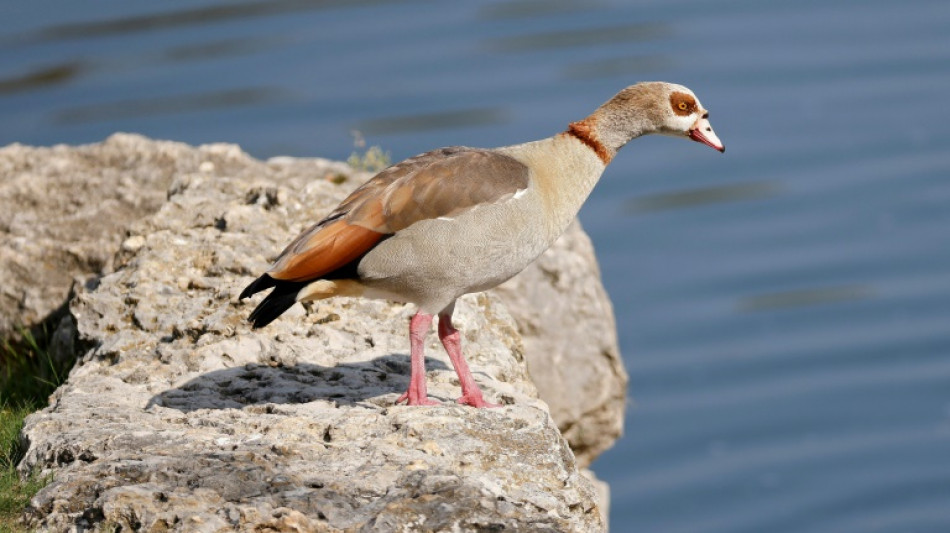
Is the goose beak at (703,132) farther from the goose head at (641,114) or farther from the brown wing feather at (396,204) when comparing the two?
the brown wing feather at (396,204)

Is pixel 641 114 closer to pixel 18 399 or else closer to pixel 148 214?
pixel 148 214

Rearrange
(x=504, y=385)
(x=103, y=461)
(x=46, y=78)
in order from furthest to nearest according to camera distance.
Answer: (x=46, y=78)
(x=504, y=385)
(x=103, y=461)

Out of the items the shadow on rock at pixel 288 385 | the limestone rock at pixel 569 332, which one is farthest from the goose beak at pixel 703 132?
the limestone rock at pixel 569 332

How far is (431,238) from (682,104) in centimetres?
137

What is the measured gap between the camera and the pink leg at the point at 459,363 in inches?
254

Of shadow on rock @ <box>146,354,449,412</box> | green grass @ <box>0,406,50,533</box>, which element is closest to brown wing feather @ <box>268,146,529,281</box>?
shadow on rock @ <box>146,354,449,412</box>

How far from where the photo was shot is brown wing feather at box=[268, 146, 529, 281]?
20.6 ft

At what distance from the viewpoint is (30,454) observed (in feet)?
19.5

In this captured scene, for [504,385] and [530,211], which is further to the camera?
[504,385]

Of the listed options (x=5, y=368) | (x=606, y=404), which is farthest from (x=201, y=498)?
(x=606, y=404)

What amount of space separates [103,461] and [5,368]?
325 centimetres

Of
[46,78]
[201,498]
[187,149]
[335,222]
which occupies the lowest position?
[201,498]

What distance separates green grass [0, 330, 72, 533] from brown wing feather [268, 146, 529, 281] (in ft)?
4.15

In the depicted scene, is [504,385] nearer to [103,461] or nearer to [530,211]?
[530,211]
